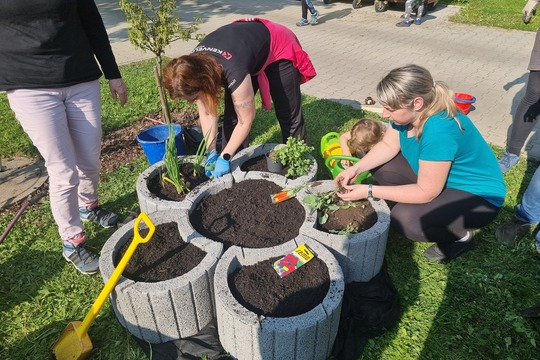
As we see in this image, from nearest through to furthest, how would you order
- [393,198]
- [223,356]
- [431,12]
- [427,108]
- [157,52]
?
[223,356] → [427,108] → [393,198] → [157,52] → [431,12]

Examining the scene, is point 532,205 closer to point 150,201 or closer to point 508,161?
point 508,161

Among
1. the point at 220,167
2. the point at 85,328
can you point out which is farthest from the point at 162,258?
the point at 220,167

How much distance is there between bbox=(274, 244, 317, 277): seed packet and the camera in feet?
6.90

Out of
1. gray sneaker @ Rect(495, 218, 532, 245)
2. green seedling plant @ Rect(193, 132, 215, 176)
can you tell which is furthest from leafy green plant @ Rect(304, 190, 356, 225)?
gray sneaker @ Rect(495, 218, 532, 245)

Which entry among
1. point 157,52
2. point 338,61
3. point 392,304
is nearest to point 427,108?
point 392,304

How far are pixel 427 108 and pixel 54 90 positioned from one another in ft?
7.00

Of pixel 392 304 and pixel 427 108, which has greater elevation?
pixel 427 108

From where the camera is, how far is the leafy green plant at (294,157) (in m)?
2.97

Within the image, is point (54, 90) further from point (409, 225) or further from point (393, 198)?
point (409, 225)

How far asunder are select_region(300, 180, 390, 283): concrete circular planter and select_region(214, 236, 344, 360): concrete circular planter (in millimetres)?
198

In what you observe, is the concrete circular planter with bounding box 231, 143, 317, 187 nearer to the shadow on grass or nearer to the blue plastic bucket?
the blue plastic bucket

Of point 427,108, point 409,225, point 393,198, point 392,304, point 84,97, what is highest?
point 84,97

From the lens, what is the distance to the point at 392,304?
91.8 inches

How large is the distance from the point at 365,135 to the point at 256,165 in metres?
0.95
